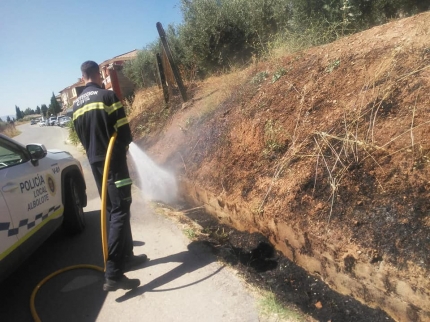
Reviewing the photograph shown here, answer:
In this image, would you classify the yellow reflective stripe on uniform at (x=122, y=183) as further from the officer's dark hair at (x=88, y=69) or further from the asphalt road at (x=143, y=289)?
the officer's dark hair at (x=88, y=69)

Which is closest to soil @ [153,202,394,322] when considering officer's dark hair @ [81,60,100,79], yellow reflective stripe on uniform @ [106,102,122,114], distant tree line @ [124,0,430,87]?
yellow reflective stripe on uniform @ [106,102,122,114]

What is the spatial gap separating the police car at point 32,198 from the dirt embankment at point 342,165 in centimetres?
188

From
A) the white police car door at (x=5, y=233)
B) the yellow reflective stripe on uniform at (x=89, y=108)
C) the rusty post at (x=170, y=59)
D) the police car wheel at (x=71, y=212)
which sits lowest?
the police car wheel at (x=71, y=212)

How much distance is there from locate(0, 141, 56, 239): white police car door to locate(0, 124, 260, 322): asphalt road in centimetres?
67

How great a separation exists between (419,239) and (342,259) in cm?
61

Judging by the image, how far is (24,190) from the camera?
137 inches

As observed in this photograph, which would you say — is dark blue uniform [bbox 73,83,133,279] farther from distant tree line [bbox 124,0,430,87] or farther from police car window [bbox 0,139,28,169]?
distant tree line [bbox 124,0,430,87]

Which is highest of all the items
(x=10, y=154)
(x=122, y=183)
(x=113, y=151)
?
(x=10, y=154)

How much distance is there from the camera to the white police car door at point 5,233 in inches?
116

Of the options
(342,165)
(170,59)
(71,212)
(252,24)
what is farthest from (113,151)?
(252,24)

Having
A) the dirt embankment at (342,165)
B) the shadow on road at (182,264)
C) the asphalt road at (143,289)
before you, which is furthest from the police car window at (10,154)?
the dirt embankment at (342,165)

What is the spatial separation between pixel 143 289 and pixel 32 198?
1.51m

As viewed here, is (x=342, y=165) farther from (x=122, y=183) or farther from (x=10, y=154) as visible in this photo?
(x=10, y=154)

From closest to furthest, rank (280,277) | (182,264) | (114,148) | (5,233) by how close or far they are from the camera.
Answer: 1. (5,233)
2. (280,277)
3. (114,148)
4. (182,264)
